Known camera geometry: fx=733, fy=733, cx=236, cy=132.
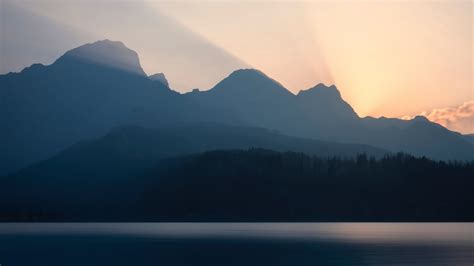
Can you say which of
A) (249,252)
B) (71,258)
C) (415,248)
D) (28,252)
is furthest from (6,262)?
(415,248)

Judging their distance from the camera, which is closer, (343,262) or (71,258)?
(343,262)

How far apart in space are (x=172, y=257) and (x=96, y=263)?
16.0 meters

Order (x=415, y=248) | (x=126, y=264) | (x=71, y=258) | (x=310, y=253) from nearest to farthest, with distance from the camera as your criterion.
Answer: (x=126, y=264) < (x=71, y=258) < (x=310, y=253) < (x=415, y=248)

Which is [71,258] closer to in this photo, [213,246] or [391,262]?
[213,246]

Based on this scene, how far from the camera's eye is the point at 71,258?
120438mm

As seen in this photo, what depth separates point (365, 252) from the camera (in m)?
135

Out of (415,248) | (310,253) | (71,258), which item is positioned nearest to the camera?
(71,258)

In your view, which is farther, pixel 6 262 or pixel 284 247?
pixel 284 247

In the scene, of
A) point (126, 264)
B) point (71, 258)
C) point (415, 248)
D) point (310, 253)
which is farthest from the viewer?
point (415, 248)

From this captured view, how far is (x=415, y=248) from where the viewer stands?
14525cm

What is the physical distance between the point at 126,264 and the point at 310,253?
38.2m

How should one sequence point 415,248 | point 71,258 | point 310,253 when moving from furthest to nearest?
point 415,248
point 310,253
point 71,258

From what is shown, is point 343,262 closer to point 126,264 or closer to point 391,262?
point 391,262

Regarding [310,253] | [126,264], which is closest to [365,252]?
[310,253]
